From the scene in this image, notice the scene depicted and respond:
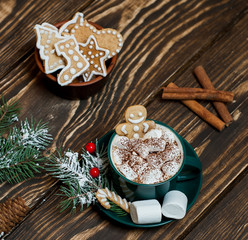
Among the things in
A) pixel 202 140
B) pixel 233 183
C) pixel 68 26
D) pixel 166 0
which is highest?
pixel 68 26

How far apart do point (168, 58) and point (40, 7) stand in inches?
21.0

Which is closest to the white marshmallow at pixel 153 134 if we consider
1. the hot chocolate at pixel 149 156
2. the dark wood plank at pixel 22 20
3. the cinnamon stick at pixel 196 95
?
the hot chocolate at pixel 149 156

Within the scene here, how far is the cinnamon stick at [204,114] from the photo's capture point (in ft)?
4.31

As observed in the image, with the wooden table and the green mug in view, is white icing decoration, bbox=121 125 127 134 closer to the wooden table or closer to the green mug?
the green mug

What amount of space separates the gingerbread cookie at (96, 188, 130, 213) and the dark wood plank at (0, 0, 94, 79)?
0.58 m

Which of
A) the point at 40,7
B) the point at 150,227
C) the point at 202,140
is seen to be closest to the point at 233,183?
the point at 202,140

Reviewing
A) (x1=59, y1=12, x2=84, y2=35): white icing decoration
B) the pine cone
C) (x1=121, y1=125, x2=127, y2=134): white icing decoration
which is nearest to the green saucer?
(x1=121, y1=125, x2=127, y2=134): white icing decoration

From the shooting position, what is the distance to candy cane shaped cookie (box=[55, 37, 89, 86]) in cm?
121

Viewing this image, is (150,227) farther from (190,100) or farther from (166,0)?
(166,0)

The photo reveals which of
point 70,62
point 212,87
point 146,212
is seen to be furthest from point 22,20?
point 146,212

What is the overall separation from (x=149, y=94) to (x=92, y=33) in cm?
29

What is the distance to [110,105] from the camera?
136 centimetres

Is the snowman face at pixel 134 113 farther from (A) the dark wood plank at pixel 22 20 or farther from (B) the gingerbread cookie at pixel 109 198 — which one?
(A) the dark wood plank at pixel 22 20

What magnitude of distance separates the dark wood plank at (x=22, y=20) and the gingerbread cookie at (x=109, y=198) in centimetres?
58
